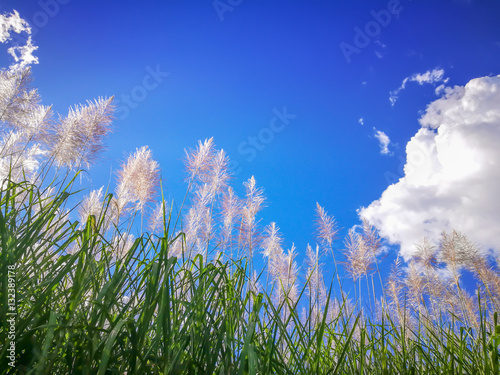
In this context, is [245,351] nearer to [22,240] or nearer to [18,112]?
[22,240]

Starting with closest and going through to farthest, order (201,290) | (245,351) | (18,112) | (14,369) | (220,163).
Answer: (14,369) < (245,351) < (201,290) < (18,112) < (220,163)

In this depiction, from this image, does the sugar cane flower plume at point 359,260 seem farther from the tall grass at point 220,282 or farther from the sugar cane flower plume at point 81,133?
the sugar cane flower plume at point 81,133

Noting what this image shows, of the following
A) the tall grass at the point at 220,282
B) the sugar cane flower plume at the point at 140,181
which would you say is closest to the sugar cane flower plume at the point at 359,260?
the tall grass at the point at 220,282

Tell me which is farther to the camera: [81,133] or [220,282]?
[81,133]

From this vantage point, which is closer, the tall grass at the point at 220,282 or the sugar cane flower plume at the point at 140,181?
the tall grass at the point at 220,282

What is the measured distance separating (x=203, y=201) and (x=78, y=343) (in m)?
6.02

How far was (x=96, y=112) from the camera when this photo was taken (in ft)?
17.5

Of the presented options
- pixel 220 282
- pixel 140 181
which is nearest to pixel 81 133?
pixel 140 181

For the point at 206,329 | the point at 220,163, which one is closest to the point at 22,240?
the point at 206,329

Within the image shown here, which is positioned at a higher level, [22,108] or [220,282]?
[22,108]

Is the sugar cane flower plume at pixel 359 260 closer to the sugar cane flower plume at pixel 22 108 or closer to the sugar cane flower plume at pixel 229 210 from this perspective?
the sugar cane flower plume at pixel 229 210

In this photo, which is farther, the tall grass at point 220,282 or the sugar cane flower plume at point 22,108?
the sugar cane flower plume at point 22,108

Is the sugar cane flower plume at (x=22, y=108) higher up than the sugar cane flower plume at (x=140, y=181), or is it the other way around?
the sugar cane flower plume at (x=22, y=108)

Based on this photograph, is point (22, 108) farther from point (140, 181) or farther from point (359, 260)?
point (359, 260)
